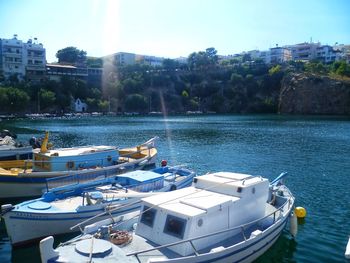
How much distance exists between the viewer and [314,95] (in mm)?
147125

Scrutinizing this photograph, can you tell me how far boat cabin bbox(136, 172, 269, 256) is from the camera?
1236cm

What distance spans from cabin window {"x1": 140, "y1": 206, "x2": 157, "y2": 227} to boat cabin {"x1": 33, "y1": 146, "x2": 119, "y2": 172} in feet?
44.4

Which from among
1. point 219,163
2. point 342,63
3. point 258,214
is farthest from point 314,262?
point 342,63

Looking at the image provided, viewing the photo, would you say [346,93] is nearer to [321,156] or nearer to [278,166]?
[321,156]

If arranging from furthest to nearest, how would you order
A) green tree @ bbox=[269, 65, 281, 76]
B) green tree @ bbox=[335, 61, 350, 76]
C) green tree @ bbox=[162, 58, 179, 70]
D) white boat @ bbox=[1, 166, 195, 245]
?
green tree @ bbox=[162, 58, 179, 70] → green tree @ bbox=[269, 65, 281, 76] → green tree @ bbox=[335, 61, 350, 76] → white boat @ bbox=[1, 166, 195, 245]

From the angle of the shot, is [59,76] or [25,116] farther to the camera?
[59,76]

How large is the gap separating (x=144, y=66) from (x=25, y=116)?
7480cm

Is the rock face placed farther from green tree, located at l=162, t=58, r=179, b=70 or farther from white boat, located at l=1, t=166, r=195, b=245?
white boat, located at l=1, t=166, r=195, b=245

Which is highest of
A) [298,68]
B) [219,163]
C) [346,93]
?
[298,68]

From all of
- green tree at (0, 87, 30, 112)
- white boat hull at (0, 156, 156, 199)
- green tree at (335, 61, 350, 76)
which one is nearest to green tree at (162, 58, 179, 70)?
green tree at (0, 87, 30, 112)

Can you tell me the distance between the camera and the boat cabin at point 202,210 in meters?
12.4

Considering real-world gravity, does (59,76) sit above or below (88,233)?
above

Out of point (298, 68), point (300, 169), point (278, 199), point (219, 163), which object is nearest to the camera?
point (278, 199)

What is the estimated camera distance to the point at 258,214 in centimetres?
1545
